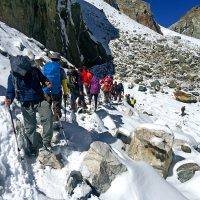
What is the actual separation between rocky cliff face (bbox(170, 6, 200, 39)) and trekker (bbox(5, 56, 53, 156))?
201ft

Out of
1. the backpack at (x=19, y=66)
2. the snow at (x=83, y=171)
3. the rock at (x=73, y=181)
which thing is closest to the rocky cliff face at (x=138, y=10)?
the snow at (x=83, y=171)

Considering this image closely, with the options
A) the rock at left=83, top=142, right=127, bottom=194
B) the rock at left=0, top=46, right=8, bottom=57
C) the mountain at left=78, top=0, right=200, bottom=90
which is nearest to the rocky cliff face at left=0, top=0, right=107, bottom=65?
the mountain at left=78, top=0, right=200, bottom=90

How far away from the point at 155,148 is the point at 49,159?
3032 millimetres

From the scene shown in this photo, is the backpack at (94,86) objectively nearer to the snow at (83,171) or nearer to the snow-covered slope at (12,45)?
the snow at (83,171)

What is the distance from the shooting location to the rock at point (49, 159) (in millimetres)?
7445

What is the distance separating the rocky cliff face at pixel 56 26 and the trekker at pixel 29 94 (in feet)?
48.3

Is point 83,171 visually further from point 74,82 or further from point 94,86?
point 94,86

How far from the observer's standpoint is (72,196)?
6.79 metres


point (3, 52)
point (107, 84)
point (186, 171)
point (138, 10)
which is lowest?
point (186, 171)

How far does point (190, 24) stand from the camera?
67.4 metres

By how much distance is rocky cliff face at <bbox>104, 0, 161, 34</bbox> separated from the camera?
168 feet

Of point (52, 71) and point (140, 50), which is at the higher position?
point (140, 50)

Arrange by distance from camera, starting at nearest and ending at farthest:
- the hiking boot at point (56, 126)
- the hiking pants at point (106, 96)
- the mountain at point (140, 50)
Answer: the hiking boot at point (56, 126)
the hiking pants at point (106, 96)
the mountain at point (140, 50)

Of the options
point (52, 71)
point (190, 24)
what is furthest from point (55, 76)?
point (190, 24)
